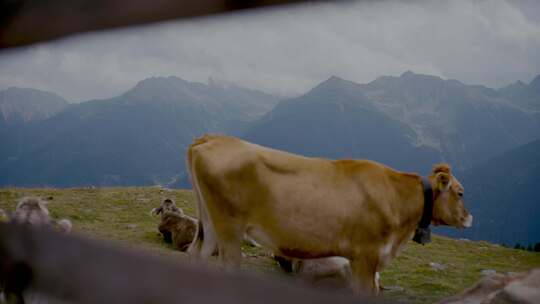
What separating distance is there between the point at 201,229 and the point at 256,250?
10.2 feet

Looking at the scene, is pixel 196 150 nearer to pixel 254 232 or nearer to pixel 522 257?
pixel 254 232

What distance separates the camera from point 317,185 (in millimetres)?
4496

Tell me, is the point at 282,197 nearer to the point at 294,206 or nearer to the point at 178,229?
the point at 294,206

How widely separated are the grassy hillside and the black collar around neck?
690mm

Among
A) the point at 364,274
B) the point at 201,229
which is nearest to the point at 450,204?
the point at 364,274

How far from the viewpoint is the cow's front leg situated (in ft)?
15.4

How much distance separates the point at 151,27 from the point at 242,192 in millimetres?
3721

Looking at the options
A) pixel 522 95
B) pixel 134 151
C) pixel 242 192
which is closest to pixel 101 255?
pixel 242 192

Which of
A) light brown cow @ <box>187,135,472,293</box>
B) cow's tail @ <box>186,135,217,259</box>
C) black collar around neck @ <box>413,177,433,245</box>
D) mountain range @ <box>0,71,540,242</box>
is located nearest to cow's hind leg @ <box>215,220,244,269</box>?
light brown cow @ <box>187,135,472,293</box>

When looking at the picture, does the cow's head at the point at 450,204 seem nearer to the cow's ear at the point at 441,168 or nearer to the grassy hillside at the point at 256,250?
the cow's ear at the point at 441,168

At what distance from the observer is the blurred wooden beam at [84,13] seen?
70 cm

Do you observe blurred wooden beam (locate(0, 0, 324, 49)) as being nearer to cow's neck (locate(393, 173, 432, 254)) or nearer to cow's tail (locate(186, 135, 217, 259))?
cow's tail (locate(186, 135, 217, 259))

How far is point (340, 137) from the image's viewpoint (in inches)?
2408

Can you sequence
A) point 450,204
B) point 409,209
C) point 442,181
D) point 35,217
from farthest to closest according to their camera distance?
point 450,204, point 442,181, point 409,209, point 35,217
